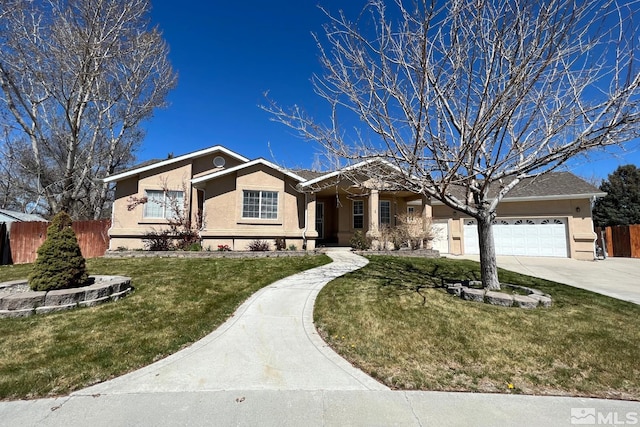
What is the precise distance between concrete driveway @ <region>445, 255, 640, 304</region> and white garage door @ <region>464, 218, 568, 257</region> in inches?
38.3

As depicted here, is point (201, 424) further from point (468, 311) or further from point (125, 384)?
point (468, 311)

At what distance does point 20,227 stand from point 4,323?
11.0m

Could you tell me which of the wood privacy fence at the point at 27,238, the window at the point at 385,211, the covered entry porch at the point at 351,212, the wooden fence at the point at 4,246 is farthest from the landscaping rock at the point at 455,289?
the wooden fence at the point at 4,246

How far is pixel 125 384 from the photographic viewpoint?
138 inches

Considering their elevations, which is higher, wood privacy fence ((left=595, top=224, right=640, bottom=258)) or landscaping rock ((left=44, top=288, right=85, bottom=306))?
wood privacy fence ((left=595, top=224, right=640, bottom=258))

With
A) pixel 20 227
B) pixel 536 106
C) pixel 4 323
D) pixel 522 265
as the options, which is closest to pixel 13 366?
pixel 4 323

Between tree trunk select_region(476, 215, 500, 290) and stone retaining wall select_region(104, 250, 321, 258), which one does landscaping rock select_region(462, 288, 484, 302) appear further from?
A: stone retaining wall select_region(104, 250, 321, 258)

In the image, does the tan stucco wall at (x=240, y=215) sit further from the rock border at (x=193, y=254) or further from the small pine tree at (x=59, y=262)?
the small pine tree at (x=59, y=262)

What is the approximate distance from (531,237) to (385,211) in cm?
808

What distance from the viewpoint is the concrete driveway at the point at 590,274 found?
8.71 meters

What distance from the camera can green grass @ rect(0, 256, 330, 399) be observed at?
3666 millimetres

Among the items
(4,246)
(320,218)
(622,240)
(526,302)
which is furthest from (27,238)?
(622,240)

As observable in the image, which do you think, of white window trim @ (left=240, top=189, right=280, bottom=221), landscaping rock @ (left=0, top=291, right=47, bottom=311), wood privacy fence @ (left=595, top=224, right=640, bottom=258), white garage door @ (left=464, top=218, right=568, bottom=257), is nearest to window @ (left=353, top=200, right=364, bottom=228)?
white window trim @ (left=240, top=189, right=280, bottom=221)

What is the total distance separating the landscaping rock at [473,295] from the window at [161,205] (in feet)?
41.2
